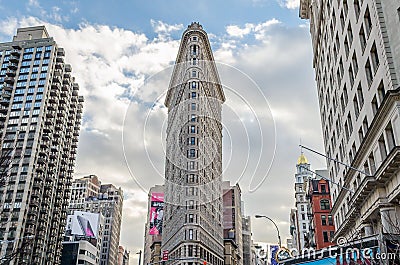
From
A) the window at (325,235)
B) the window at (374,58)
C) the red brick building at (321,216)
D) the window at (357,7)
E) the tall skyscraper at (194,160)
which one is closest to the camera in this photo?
the window at (374,58)

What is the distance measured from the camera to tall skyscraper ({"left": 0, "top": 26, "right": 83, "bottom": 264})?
4417 inches

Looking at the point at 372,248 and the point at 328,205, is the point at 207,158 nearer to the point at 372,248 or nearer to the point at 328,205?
the point at 328,205

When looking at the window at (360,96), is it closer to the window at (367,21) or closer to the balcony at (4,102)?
the window at (367,21)

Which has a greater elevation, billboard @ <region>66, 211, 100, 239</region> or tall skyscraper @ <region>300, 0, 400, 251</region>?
billboard @ <region>66, 211, 100, 239</region>

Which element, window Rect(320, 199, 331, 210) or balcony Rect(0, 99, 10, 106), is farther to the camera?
balcony Rect(0, 99, 10, 106)

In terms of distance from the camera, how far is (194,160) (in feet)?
361

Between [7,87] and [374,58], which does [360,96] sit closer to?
[374,58]

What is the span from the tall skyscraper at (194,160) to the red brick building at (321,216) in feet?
93.7

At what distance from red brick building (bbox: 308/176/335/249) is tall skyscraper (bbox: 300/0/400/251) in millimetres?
33637

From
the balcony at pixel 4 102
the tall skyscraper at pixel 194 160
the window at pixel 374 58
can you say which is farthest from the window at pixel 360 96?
the balcony at pixel 4 102

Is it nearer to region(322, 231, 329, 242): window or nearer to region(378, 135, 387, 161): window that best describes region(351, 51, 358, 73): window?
region(378, 135, 387, 161): window

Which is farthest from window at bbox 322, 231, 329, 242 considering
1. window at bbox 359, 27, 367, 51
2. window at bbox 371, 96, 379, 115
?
window at bbox 359, 27, 367, 51

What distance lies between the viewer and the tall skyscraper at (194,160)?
104m

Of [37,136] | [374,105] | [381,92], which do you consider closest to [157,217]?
[37,136]
